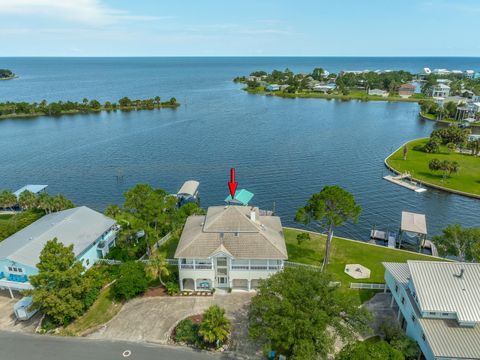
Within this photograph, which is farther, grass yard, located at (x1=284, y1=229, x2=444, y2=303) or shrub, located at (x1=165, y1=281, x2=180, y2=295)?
grass yard, located at (x1=284, y1=229, x2=444, y2=303)

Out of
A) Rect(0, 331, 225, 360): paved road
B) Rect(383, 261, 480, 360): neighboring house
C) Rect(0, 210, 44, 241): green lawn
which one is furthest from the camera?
Rect(0, 210, 44, 241): green lawn

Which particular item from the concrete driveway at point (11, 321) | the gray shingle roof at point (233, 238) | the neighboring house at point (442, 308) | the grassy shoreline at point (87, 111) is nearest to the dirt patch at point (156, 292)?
the gray shingle roof at point (233, 238)

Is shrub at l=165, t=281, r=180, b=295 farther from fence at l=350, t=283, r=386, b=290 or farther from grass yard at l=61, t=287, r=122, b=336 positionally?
fence at l=350, t=283, r=386, b=290

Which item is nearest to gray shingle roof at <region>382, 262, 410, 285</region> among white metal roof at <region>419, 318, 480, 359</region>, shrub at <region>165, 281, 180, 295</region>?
white metal roof at <region>419, 318, 480, 359</region>

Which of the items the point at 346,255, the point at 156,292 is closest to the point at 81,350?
the point at 156,292

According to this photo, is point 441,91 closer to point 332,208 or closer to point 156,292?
point 332,208
